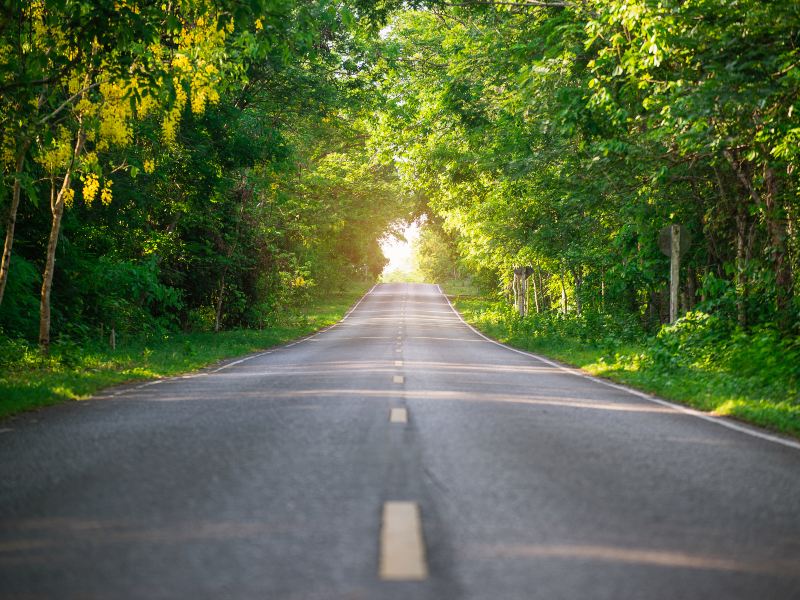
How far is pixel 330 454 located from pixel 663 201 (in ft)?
46.0

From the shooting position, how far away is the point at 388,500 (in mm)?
5312

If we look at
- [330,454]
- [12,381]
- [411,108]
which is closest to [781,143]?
[330,454]

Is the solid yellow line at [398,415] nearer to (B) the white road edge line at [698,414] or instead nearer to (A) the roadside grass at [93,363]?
(B) the white road edge line at [698,414]

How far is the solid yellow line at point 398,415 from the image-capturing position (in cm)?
887

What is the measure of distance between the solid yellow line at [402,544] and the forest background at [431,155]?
6.03 m

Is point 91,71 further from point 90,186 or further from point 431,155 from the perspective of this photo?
point 431,155

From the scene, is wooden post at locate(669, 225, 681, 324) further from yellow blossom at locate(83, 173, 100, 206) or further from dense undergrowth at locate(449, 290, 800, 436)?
yellow blossom at locate(83, 173, 100, 206)

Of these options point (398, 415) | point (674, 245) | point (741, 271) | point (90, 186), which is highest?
point (90, 186)

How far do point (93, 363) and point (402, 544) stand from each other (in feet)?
42.3

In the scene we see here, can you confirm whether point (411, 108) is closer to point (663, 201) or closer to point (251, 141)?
point (251, 141)

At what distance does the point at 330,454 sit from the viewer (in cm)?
691

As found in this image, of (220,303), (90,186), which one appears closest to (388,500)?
(90,186)

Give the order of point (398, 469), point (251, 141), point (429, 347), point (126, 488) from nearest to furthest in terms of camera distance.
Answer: point (126, 488), point (398, 469), point (251, 141), point (429, 347)

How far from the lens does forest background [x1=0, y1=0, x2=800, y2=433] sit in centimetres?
1129
